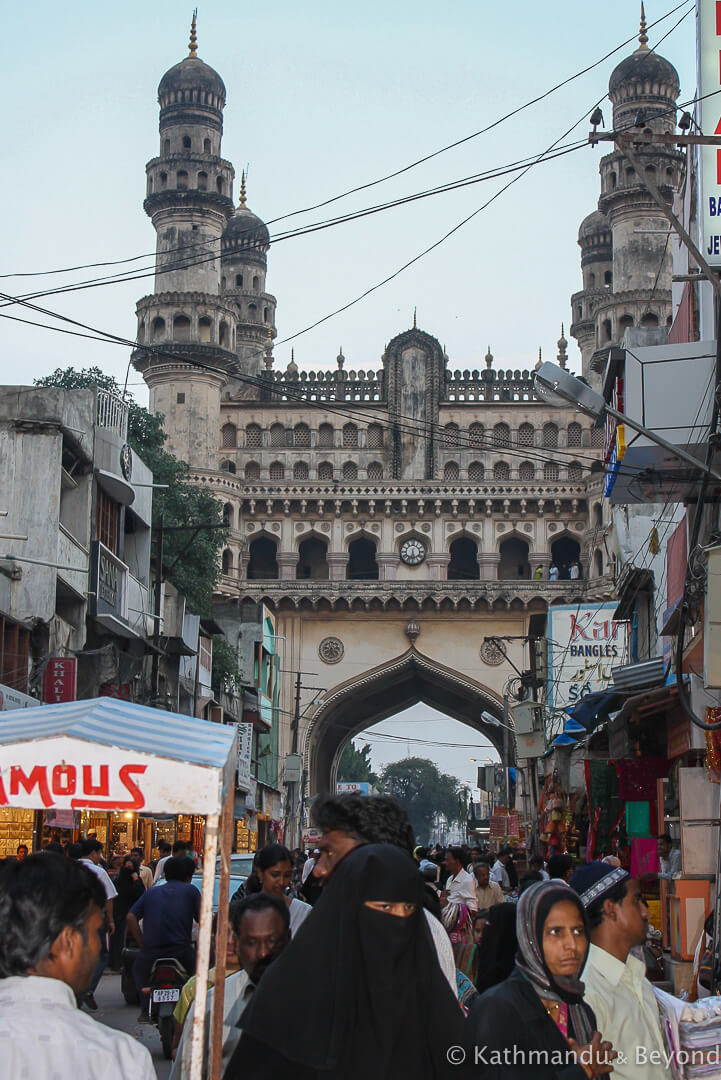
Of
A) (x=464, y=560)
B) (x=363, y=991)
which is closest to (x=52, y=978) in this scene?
(x=363, y=991)

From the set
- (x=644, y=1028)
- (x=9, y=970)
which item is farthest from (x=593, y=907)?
(x=9, y=970)

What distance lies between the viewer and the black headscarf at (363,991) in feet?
8.96

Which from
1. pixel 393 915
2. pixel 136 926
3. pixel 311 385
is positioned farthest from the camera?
pixel 311 385

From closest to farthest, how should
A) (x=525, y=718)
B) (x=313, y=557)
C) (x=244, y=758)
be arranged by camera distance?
(x=525, y=718) < (x=244, y=758) < (x=313, y=557)

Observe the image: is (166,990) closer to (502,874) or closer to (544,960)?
(544,960)

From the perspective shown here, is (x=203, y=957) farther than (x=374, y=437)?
No

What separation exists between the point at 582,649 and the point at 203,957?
69.2ft

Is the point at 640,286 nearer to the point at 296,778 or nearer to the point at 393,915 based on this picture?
the point at 296,778

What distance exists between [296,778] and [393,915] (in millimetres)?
35506

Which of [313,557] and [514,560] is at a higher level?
[313,557]

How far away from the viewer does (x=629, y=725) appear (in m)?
12.1

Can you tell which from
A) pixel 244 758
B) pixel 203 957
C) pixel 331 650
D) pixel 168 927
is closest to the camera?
pixel 203 957

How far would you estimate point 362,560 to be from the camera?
44.9 meters

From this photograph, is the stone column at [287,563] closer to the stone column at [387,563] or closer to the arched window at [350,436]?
the stone column at [387,563]
